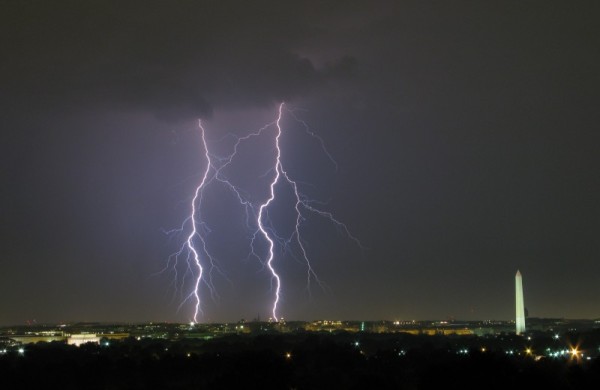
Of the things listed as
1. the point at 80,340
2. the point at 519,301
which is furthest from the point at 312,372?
the point at 80,340

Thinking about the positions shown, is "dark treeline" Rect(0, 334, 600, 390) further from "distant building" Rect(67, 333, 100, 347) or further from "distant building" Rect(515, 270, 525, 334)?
"distant building" Rect(67, 333, 100, 347)

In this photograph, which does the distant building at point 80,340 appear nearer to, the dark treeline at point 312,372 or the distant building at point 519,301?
the dark treeline at point 312,372

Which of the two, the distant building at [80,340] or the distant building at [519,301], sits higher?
the distant building at [519,301]

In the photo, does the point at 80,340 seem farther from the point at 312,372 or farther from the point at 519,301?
the point at 312,372

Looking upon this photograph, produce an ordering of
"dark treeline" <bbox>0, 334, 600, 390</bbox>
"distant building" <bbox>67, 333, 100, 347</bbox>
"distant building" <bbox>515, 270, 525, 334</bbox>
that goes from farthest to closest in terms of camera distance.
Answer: "distant building" <bbox>67, 333, 100, 347</bbox>
"distant building" <bbox>515, 270, 525, 334</bbox>
"dark treeline" <bbox>0, 334, 600, 390</bbox>

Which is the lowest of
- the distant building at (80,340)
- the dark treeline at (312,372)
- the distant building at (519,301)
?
the dark treeline at (312,372)

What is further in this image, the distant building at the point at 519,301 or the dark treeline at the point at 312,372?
the distant building at the point at 519,301

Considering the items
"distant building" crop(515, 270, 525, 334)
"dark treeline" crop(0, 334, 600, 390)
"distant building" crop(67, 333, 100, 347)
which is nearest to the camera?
"dark treeline" crop(0, 334, 600, 390)

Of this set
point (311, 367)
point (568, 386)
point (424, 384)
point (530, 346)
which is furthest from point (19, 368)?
point (530, 346)

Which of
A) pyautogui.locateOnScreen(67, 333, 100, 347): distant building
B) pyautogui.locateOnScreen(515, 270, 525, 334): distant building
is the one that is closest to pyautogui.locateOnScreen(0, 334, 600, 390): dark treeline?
pyautogui.locateOnScreen(515, 270, 525, 334): distant building

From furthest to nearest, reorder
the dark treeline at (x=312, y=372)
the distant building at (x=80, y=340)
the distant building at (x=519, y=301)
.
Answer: the distant building at (x=80, y=340)
the distant building at (x=519, y=301)
the dark treeline at (x=312, y=372)

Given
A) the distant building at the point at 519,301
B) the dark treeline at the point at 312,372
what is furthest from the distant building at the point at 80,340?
the distant building at the point at 519,301
